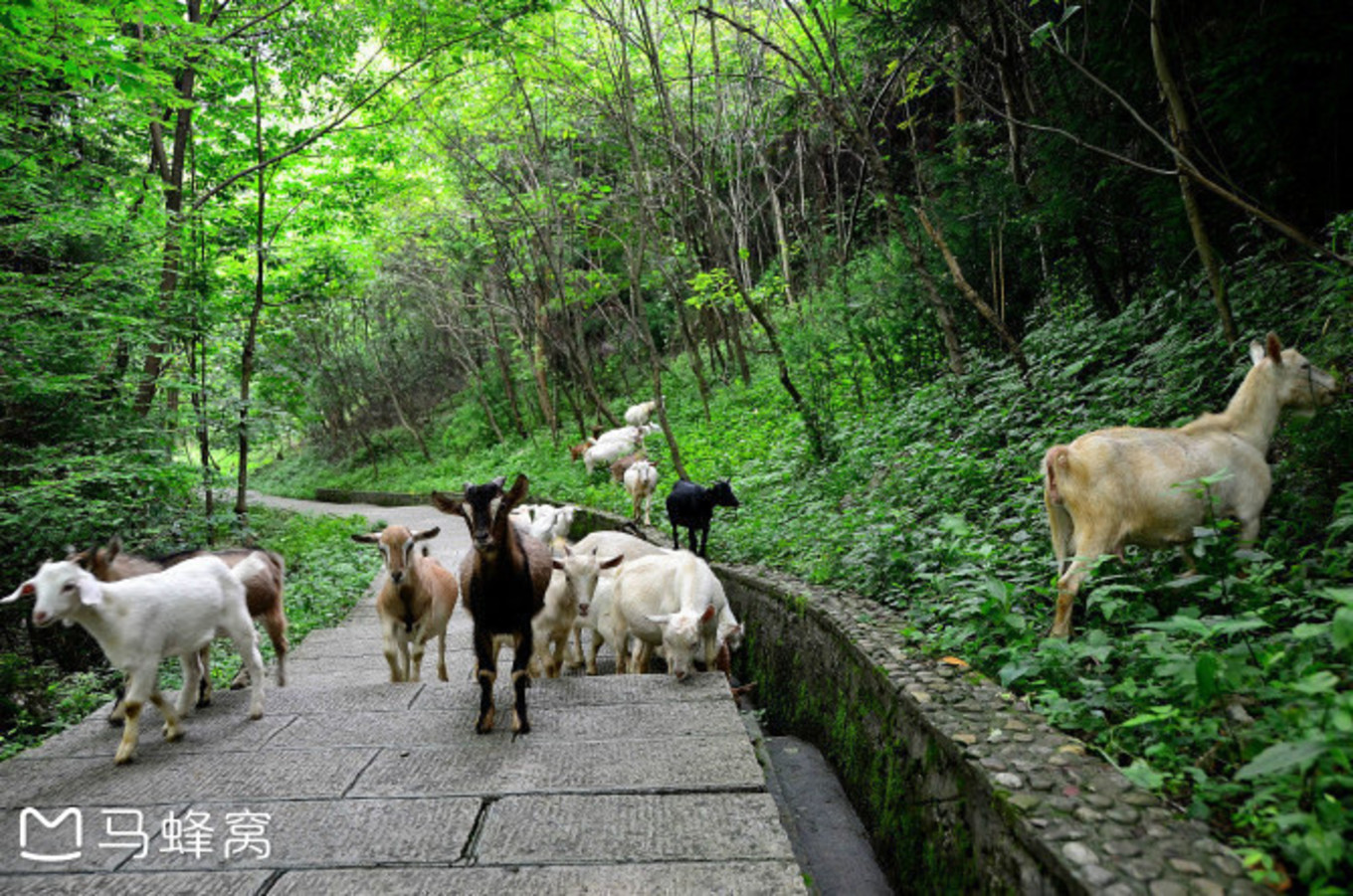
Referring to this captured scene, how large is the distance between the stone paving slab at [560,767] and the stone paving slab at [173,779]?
215 mm

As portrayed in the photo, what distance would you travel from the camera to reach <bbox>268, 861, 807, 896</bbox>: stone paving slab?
8.40 ft

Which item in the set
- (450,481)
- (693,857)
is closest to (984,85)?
(693,857)

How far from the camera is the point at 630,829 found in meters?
2.97

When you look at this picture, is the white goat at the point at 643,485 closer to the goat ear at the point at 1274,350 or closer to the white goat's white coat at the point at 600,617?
the white goat's white coat at the point at 600,617

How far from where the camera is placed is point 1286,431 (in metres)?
4.34

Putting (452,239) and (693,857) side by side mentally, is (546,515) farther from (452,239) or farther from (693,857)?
(452,239)

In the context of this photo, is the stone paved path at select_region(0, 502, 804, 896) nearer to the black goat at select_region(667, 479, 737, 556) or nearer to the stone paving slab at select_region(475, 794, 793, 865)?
the stone paving slab at select_region(475, 794, 793, 865)

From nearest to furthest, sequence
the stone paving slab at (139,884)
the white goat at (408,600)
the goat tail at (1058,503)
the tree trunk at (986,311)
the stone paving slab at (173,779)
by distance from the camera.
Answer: the stone paving slab at (139,884), the stone paving slab at (173,779), the goat tail at (1058,503), the white goat at (408,600), the tree trunk at (986,311)

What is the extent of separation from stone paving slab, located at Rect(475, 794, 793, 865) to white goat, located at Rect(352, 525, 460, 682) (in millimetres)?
2520

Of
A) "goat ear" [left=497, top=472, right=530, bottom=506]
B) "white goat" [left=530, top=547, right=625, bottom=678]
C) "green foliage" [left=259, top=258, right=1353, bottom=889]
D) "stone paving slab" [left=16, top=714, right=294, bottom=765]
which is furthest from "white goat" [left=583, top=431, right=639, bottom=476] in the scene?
"goat ear" [left=497, top=472, right=530, bottom=506]

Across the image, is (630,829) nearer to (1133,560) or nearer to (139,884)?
(139,884)

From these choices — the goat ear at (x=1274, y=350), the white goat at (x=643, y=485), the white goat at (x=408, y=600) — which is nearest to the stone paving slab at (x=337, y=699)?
the white goat at (x=408, y=600)

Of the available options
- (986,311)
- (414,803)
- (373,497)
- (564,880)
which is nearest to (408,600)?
(414,803)

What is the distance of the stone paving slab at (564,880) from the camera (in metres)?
2.56
